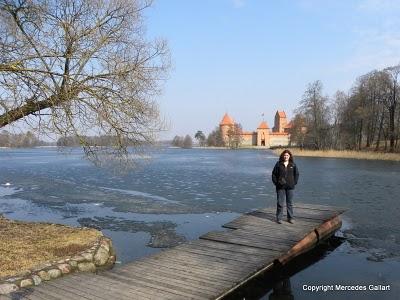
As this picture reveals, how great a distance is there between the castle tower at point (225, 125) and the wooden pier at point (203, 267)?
15304 cm

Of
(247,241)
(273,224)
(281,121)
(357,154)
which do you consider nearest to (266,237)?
(247,241)

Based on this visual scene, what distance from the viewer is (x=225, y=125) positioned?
585ft

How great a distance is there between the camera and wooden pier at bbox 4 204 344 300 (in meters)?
7.36

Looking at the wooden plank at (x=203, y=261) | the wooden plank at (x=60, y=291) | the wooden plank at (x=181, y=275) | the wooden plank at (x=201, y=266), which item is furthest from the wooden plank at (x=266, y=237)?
the wooden plank at (x=60, y=291)

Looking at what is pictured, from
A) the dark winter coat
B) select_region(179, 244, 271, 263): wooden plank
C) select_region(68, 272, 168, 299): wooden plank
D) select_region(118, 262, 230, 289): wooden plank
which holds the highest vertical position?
the dark winter coat

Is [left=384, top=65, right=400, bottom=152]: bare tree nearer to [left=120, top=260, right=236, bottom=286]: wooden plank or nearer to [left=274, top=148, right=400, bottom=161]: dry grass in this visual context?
[left=274, top=148, right=400, bottom=161]: dry grass

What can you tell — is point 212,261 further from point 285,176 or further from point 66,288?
point 285,176

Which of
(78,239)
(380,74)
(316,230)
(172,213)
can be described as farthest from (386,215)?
(380,74)

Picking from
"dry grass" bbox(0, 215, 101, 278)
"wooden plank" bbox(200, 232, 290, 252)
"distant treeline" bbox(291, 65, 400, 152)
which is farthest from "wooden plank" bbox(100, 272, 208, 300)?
"distant treeline" bbox(291, 65, 400, 152)

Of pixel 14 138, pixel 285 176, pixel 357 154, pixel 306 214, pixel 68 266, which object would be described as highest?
pixel 14 138

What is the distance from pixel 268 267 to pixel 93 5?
7610 mm

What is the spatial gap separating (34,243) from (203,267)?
411 centimetres

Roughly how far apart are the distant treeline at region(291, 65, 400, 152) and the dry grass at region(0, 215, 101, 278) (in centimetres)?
6291

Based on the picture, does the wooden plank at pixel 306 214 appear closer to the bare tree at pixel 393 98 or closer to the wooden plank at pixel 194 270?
the wooden plank at pixel 194 270
